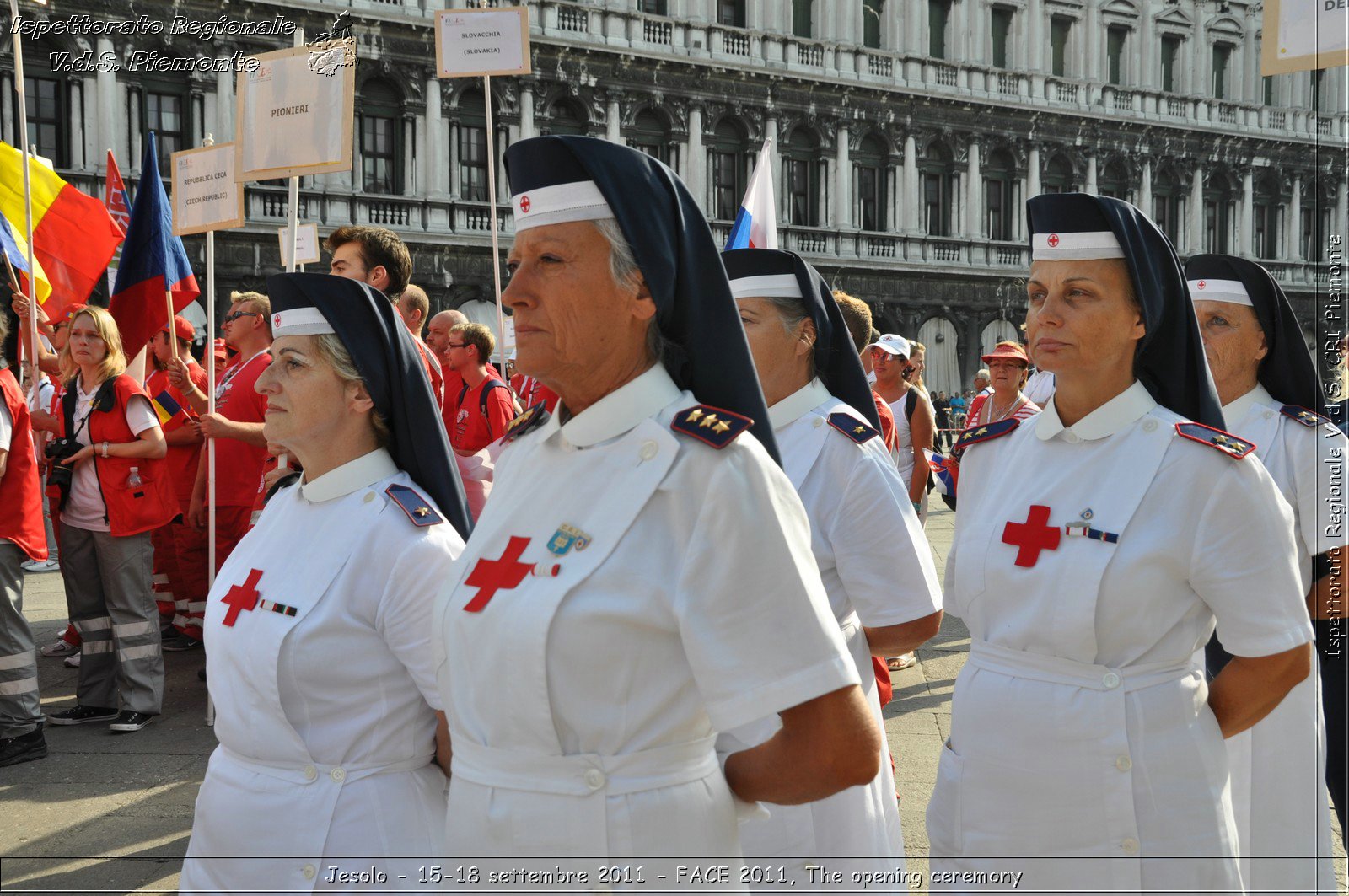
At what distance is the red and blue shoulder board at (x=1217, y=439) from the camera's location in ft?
8.00

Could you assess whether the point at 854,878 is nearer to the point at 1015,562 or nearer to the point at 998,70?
the point at 1015,562

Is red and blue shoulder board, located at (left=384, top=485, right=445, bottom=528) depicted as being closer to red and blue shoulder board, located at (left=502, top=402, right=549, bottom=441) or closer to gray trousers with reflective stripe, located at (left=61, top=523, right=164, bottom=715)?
red and blue shoulder board, located at (left=502, top=402, right=549, bottom=441)

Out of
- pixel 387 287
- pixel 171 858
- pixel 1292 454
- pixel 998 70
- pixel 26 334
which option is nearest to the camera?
pixel 1292 454

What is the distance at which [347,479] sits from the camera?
2.65 metres

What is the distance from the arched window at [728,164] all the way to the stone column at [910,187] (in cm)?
448

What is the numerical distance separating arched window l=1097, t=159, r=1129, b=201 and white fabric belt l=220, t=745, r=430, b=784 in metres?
34.7

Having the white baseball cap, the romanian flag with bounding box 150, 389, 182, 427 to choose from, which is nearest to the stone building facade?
the romanian flag with bounding box 150, 389, 182, 427

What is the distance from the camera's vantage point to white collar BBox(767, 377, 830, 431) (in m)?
3.44

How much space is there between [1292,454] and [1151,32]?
35.4 meters

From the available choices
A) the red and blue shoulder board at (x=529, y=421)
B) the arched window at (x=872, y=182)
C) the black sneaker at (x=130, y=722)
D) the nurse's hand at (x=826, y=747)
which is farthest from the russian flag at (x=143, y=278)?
the arched window at (x=872, y=182)

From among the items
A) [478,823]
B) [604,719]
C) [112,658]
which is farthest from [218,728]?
[112,658]

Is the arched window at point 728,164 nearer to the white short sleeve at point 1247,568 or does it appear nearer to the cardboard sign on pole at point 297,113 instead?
the cardboard sign on pole at point 297,113

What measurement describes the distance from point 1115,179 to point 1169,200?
2.04m

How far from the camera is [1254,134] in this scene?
1420 inches
